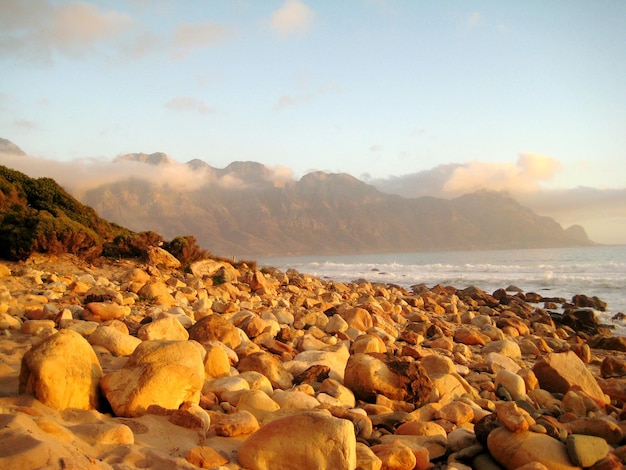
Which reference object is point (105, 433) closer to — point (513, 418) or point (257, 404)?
point (257, 404)

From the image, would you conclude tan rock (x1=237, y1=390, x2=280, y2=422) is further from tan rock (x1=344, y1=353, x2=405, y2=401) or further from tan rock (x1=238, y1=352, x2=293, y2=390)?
tan rock (x1=344, y1=353, x2=405, y2=401)

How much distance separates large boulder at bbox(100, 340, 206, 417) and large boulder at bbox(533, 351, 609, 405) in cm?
424

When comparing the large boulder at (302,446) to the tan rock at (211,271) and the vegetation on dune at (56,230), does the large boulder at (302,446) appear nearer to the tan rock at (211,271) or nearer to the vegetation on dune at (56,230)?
the vegetation on dune at (56,230)

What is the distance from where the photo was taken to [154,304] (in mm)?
7586

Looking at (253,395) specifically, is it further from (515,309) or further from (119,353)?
(515,309)

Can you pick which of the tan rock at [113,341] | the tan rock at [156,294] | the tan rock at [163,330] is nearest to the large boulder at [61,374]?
the tan rock at [113,341]

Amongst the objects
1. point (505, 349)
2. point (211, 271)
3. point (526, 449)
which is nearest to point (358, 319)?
point (505, 349)

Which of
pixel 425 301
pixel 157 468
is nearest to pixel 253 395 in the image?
pixel 157 468

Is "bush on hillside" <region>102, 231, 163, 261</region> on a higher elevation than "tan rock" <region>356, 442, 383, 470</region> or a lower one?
higher

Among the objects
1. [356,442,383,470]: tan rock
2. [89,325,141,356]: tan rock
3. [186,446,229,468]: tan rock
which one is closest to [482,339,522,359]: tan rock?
[356,442,383,470]: tan rock

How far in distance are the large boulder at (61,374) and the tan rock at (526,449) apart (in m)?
2.68

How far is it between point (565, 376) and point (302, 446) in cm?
→ 427

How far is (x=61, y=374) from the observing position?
291cm

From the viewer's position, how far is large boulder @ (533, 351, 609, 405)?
5.45 meters
